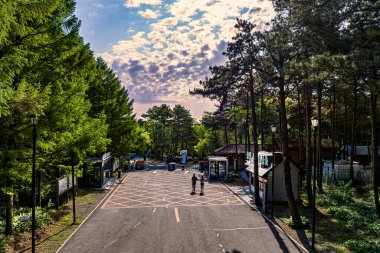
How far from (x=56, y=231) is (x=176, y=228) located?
622 cm

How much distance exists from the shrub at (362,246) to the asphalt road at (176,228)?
8.35 feet

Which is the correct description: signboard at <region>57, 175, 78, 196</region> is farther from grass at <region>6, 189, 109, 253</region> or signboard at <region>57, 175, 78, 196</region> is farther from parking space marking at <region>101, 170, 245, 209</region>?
parking space marking at <region>101, 170, 245, 209</region>

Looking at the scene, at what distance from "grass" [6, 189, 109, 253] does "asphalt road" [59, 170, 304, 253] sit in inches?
20.6

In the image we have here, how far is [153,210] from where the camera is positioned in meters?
21.3

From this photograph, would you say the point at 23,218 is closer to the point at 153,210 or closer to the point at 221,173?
the point at 153,210

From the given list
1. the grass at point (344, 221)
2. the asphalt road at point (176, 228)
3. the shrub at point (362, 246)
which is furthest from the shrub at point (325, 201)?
the shrub at point (362, 246)

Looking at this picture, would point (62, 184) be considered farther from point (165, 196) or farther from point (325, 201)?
point (325, 201)

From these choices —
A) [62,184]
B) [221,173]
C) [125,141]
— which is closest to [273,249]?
[62,184]

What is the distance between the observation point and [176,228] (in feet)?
55.1

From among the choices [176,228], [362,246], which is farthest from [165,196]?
[362,246]

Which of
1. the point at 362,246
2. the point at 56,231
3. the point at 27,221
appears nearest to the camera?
the point at 362,246

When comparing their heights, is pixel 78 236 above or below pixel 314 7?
below

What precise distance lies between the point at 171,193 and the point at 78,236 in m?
13.6

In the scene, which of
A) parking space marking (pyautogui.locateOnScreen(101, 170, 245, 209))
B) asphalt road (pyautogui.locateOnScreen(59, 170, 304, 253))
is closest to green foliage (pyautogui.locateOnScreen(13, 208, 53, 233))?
asphalt road (pyautogui.locateOnScreen(59, 170, 304, 253))
